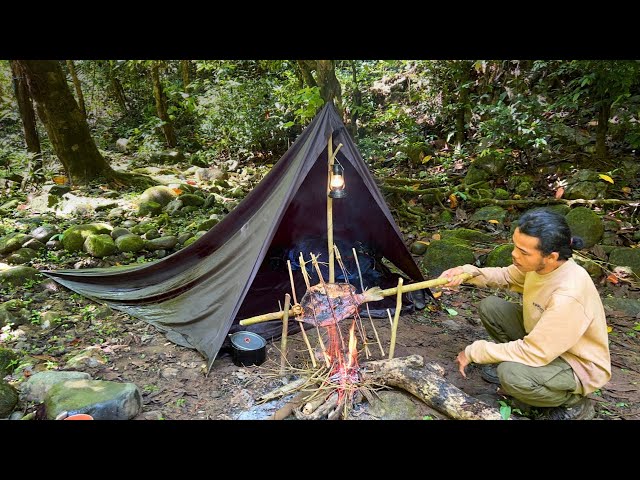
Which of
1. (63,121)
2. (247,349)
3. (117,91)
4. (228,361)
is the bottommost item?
(228,361)

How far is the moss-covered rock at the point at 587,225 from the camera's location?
4938 mm

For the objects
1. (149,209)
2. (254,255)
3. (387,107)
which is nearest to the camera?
(254,255)

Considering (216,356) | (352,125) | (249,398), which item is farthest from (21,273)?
(352,125)

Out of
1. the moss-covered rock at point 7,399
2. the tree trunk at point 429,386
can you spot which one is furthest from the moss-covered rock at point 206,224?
the tree trunk at point 429,386

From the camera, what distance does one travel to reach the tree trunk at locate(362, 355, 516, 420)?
7.55 ft

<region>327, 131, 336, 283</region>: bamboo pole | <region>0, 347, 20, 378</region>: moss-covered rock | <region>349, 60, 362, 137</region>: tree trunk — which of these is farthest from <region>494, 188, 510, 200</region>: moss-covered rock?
<region>0, 347, 20, 378</region>: moss-covered rock

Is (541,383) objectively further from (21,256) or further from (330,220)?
(21,256)

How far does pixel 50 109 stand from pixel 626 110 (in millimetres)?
8328

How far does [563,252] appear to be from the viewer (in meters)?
2.29

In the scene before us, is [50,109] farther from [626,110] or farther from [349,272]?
[626,110]

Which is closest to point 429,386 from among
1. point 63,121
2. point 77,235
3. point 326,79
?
point 77,235

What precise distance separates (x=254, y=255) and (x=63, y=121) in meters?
5.05

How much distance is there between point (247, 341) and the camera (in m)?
3.12

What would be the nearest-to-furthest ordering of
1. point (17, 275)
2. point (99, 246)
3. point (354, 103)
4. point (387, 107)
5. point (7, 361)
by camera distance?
1. point (7, 361)
2. point (17, 275)
3. point (99, 246)
4. point (354, 103)
5. point (387, 107)
